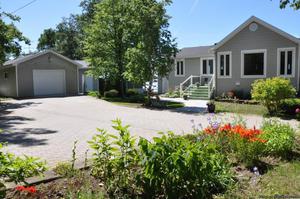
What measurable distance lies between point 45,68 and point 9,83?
3583 millimetres

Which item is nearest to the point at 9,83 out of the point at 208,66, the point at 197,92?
the point at 197,92

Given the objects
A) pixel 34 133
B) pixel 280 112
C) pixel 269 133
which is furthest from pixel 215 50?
pixel 269 133

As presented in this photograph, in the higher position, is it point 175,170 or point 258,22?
point 258,22

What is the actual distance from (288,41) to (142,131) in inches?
546

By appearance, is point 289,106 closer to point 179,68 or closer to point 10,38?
point 179,68

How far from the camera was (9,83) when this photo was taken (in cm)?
2850

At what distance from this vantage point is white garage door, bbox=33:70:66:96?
28.2 m

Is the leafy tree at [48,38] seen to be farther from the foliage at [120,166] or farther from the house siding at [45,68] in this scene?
the foliage at [120,166]

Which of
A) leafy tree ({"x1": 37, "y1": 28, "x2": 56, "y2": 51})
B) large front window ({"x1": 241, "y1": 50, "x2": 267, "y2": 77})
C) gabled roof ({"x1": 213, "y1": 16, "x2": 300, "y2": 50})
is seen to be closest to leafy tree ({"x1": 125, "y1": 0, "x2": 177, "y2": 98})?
gabled roof ({"x1": 213, "y1": 16, "x2": 300, "y2": 50})

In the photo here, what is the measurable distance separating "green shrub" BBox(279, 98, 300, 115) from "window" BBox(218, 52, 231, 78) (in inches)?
323

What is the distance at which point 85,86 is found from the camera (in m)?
35.5

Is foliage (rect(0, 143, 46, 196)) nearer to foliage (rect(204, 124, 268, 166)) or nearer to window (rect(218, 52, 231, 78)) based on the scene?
foliage (rect(204, 124, 268, 166))

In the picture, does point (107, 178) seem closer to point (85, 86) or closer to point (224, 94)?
point (224, 94)

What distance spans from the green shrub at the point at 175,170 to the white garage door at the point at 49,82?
26.4 meters
